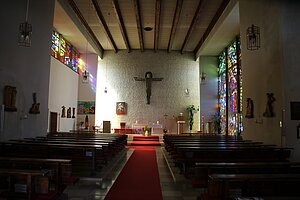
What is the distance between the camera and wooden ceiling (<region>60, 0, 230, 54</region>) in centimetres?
1009

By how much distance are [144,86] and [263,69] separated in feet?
33.5

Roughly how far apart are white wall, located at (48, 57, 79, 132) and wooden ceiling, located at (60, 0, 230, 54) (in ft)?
8.40

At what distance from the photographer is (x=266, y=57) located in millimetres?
6773

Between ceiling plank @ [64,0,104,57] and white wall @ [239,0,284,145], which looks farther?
ceiling plank @ [64,0,104,57]

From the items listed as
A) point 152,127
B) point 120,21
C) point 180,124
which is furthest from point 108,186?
point 180,124

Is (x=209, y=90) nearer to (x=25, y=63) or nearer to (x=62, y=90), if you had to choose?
(x=62, y=90)

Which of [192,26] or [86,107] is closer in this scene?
[192,26]

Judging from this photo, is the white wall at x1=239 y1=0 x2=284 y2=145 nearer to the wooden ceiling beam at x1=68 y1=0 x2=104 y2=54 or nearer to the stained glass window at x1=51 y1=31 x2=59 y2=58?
the wooden ceiling beam at x1=68 y1=0 x2=104 y2=54

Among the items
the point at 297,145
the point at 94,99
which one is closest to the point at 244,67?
the point at 297,145

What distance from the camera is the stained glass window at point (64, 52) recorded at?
1201 centimetres

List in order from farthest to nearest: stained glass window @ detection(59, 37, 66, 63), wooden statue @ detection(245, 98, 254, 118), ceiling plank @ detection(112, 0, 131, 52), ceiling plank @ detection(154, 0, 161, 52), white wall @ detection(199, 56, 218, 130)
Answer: white wall @ detection(199, 56, 218, 130) < stained glass window @ detection(59, 37, 66, 63) < ceiling plank @ detection(112, 0, 131, 52) < ceiling plank @ detection(154, 0, 161, 52) < wooden statue @ detection(245, 98, 254, 118)

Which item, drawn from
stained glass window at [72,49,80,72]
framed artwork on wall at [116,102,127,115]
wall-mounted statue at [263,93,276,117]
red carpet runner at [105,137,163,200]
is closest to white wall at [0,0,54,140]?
red carpet runner at [105,137,163,200]

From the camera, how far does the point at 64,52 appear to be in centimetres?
1325

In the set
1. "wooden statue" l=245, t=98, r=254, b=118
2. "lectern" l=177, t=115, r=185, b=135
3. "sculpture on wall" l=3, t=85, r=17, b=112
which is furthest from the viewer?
"lectern" l=177, t=115, r=185, b=135
